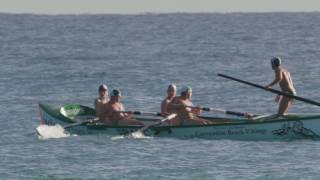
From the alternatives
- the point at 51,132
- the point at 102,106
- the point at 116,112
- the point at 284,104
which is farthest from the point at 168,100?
the point at 51,132

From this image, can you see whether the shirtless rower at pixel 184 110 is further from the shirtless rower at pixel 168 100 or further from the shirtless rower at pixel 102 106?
the shirtless rower at pixel 102 106

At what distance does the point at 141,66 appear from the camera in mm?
60781

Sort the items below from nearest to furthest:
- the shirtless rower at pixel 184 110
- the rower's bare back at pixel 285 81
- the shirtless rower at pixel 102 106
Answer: the rower's bare back at pixel 285 81
the shirtless rower at pixel 184 110
the shirtless rower at pixel 102 106

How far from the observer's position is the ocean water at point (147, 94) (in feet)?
91.4

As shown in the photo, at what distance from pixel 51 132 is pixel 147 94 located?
502 inches

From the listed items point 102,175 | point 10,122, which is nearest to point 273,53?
point 10,122

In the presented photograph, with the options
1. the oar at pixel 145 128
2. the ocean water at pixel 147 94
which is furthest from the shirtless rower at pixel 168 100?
the ocean water at pixel 147 94

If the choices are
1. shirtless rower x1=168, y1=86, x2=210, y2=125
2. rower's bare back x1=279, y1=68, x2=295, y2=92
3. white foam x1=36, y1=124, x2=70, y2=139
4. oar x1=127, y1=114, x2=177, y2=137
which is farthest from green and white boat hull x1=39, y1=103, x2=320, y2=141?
rower's bare back x1=279, y1=68, x2=295, y2=92

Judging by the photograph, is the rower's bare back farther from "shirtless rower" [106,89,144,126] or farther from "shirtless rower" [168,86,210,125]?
"shirtless rower" [106,89,144,126]

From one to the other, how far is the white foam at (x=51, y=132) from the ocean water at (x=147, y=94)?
0.40m

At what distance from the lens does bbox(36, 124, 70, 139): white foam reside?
110 ft

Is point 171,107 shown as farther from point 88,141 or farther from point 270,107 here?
point 270,107

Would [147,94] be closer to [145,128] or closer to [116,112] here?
[116,112]

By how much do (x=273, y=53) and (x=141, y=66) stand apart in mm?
13556
